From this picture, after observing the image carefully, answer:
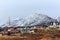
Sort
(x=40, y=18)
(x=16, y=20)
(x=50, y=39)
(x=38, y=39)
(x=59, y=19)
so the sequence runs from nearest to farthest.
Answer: (x=50, y=39) → (x=38, y=39) → (x=59, y=19) → (x=16, y=20) → (x=40, y=18)

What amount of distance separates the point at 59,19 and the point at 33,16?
11.4m

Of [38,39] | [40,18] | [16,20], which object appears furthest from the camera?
[40,18]

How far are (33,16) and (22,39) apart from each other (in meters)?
43.2

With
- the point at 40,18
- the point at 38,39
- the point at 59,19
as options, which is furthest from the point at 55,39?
the point at 40,18

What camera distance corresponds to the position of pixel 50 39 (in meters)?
11.4

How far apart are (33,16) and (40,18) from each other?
9.09 feet

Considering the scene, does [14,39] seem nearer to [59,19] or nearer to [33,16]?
[59,19]

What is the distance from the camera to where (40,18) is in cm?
5481

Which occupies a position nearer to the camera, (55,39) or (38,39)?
(55,39)

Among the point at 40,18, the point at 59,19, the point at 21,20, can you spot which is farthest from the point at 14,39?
the point at 40,18

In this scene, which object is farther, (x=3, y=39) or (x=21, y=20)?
(x=21, y=20)

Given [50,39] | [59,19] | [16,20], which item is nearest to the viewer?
[50,39]

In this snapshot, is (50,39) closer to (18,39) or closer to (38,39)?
(38,39)

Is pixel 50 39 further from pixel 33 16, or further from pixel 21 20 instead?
pixel 33 16
